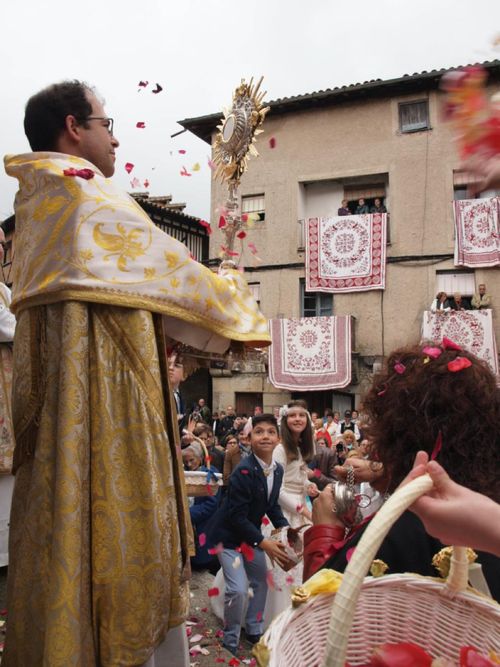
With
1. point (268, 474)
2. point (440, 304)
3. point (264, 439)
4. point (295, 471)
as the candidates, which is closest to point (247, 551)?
point (268, 474)

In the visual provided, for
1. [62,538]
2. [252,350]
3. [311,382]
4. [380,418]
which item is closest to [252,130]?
[252,350]

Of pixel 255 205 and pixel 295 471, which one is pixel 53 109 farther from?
pixel 255 205

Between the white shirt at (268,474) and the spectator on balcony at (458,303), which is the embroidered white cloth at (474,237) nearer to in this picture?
the spectator on balcony at (458,303)

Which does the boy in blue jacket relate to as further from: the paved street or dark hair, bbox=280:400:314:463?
dark hair, bbox=280:400:314:463

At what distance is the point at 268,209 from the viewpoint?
65.1ft

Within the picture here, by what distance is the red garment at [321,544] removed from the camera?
2197mm

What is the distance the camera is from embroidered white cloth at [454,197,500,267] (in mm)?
17016

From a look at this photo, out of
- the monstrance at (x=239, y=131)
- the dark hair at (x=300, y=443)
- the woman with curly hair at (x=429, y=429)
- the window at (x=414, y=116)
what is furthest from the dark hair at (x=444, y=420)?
the window at (x=414, y=116)

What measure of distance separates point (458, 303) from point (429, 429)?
16.2 m

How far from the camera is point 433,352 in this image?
6.20 feet

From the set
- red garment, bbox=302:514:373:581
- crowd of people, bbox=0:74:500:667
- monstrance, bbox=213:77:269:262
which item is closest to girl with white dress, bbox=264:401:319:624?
red garment, bbox=302:514:373:581

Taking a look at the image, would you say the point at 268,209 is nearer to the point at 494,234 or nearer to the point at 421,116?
the point at 421,116

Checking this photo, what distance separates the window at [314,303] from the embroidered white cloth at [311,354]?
116 centimetres

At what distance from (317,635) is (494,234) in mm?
17154
